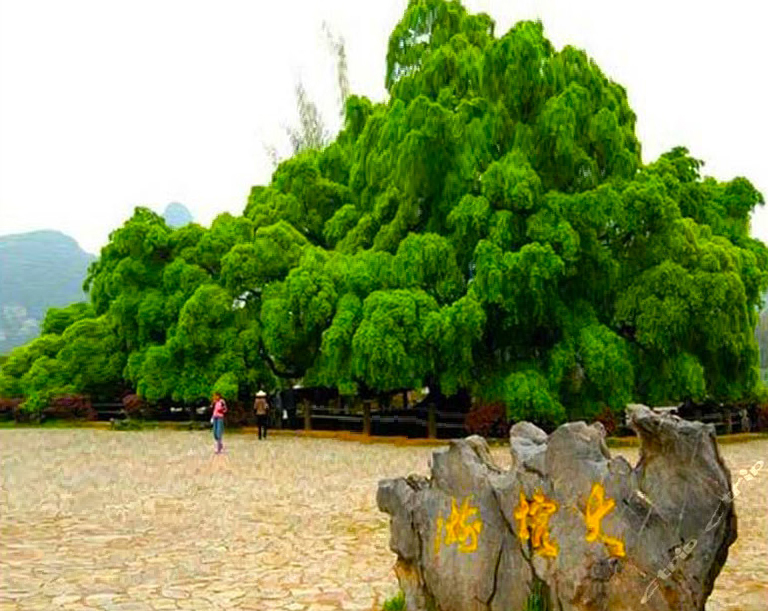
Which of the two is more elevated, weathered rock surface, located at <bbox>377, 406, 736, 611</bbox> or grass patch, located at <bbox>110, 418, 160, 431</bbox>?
grass patch, located at <bbox>110, 418, 160, 431</bbox>

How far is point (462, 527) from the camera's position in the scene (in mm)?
5488

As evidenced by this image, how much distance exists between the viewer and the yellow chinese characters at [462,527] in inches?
213

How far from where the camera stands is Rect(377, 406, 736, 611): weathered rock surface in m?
4.50

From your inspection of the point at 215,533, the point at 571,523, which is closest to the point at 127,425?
the point at 215,533

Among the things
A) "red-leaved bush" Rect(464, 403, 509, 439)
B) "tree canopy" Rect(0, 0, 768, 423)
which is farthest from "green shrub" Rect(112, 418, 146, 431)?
"red-leaved bush" Rect(464, 403, 509, 439)

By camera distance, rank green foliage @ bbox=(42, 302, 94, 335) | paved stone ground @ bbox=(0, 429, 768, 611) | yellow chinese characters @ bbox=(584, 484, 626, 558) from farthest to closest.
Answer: green foliage @ bbox=(42, 302, 94, 335), paved stone ground @ bbox=(0, 429, 768, 611), yellow chinese characters @ bbox=(584, 484, 626, 558)

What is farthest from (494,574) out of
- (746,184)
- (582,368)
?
(746,184)

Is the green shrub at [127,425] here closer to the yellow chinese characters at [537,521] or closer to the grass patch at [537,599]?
the yellow chinese characters at [537,521]

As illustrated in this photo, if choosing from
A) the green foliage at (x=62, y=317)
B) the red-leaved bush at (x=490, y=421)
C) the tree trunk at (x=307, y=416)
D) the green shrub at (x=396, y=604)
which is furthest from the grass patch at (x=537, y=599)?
the green foliage at (x=62, y=317)

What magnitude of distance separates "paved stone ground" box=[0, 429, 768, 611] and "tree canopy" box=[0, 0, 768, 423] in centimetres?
231

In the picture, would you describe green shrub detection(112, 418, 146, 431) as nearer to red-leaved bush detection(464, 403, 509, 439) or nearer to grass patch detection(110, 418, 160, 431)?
grass patch detection(110, 418, 160, 431)

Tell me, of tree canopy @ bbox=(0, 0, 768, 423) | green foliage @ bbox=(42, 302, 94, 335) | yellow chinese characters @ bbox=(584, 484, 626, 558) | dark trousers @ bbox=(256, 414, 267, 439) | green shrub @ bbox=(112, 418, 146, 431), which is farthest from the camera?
green foliage @ bbox=(42, 302, 94, 335)

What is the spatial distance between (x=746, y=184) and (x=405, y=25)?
32.4ft

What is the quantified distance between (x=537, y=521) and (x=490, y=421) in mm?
12996
